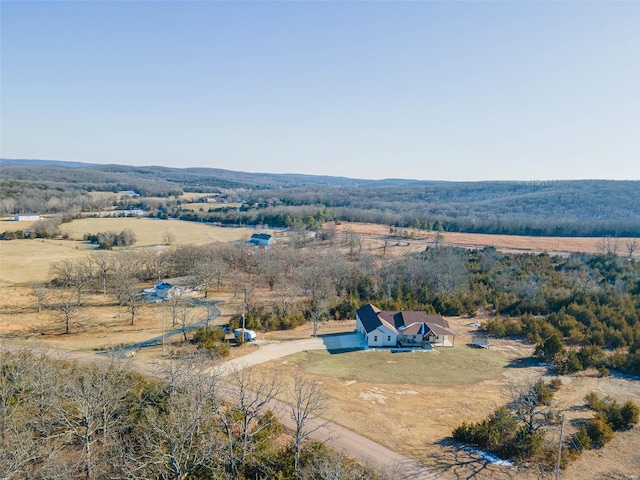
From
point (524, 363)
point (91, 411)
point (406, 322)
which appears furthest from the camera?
point (406, 322)

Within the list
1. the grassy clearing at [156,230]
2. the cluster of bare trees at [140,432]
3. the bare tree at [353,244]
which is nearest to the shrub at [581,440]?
the cluster of bare trees at [140,432]

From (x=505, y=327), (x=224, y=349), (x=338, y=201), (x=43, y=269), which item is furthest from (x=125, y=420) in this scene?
(x=338, y=201)

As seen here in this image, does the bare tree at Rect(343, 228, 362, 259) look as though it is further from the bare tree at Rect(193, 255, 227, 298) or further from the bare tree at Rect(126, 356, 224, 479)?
the bare tree at Rect(126, 356, 224, 479)

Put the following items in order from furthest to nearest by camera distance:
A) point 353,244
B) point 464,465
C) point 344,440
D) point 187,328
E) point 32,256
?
point 353,244, point 32,256, point 187,328, point 344,440, point 464,465

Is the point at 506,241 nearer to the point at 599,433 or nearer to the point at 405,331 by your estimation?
the point at 405,331

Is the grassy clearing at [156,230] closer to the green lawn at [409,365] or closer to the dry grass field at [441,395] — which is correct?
the green lawn at [409,365]

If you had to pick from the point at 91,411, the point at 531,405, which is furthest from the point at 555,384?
the point at 91,411
